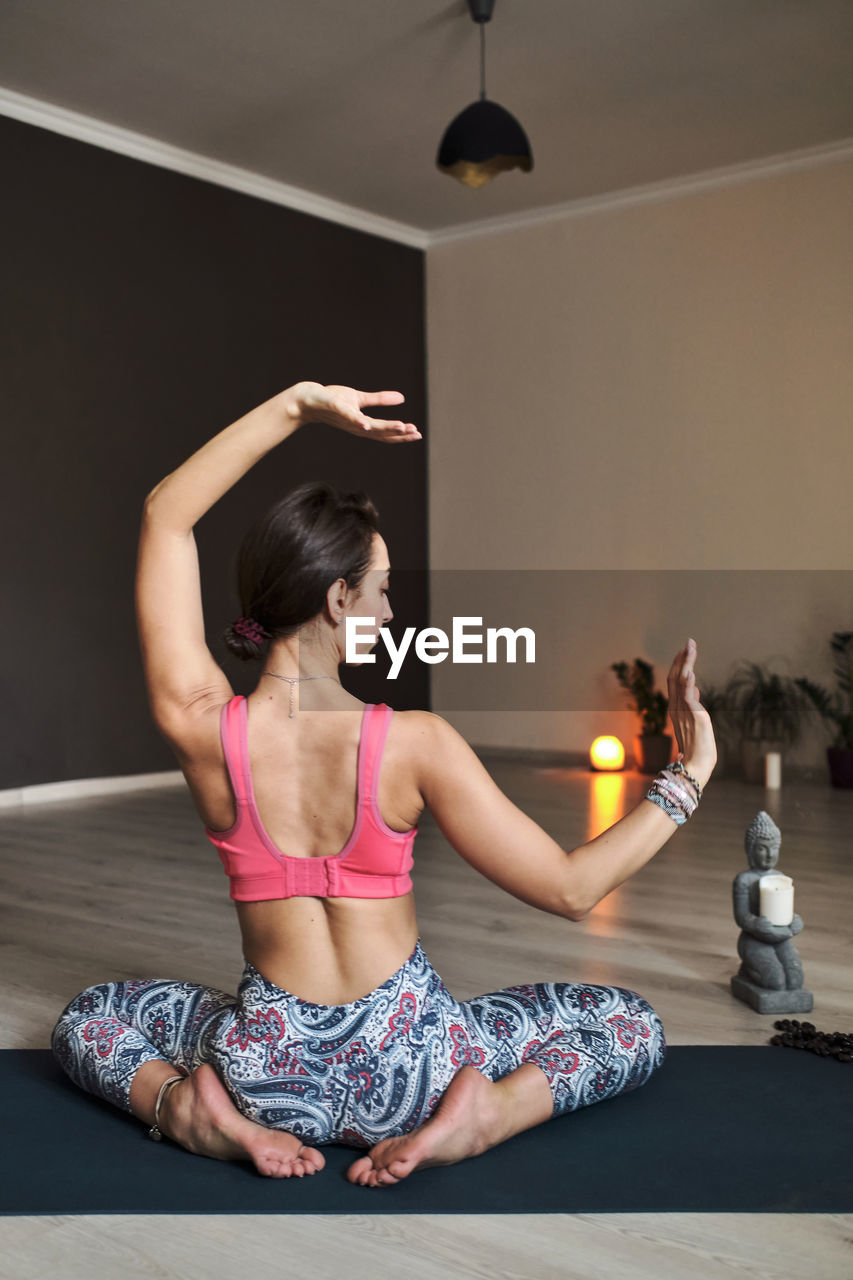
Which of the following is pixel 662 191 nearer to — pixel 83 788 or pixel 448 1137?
pixel 83 788

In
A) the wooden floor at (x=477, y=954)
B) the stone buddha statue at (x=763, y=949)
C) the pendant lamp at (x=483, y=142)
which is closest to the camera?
the wooden floor at (x=477, y=954)

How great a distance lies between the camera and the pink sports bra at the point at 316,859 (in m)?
1.53

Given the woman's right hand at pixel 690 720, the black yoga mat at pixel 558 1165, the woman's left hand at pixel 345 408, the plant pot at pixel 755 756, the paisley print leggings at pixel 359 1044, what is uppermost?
the woman's left hand at pixel 345 408

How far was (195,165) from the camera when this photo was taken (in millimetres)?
5512

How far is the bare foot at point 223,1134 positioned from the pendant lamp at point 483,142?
3316 mm

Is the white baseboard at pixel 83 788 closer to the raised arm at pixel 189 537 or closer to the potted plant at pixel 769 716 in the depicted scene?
the potted plant at pixel 769 716

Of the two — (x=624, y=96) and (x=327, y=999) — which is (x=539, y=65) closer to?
(x=624, y=96)

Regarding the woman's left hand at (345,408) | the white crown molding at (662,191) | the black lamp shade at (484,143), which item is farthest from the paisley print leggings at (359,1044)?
the white crown molding at (662,191)

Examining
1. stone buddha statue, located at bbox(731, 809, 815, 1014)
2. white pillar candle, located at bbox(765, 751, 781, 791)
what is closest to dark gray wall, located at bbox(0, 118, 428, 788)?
white pillar candle, located at bbox(765, 751, 781, 791)

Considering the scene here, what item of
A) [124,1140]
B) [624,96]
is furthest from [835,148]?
[124,1140]

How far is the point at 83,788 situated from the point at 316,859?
3845 mm

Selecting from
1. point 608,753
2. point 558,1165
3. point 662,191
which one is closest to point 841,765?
point 608,753

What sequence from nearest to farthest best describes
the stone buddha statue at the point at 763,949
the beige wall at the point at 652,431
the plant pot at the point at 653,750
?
the stone buddha statue at the point at 763,949
the beige wall at the point at 652,431
the plant pot at the point at 653,750

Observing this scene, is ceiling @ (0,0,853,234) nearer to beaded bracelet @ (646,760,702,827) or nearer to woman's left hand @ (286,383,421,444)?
woman's left hand @ (286,383,421,444)
